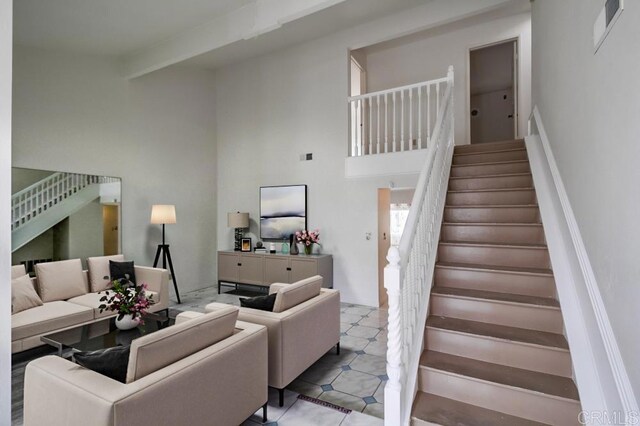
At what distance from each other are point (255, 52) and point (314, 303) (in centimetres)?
513

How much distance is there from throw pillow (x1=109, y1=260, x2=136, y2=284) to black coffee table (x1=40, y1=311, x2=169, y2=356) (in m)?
1.21

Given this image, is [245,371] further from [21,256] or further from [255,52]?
[255,52]

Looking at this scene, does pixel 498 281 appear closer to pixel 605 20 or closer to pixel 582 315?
pixel 582 315

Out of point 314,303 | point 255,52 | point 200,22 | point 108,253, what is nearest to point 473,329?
point 314,303

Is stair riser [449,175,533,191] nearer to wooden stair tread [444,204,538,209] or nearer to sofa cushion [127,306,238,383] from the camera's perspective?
wooden stair tread [444,204,538,209]

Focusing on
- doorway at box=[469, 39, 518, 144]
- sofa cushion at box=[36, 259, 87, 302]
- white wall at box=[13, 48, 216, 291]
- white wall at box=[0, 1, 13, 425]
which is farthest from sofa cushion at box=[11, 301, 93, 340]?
doorway at box=[469, 39, 518, 144]


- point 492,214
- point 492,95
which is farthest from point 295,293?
point 492,95

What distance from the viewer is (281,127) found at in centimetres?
603

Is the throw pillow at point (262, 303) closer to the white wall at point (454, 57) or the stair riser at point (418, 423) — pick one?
the stair riser at point (418, 423)

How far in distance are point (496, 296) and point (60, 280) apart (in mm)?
4736

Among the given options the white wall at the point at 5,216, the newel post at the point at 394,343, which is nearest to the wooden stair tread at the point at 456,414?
the newel post at the point at 394,343

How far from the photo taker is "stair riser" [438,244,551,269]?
104 inches

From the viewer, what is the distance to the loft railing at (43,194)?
389 cm

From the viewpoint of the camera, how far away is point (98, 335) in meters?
2.98
